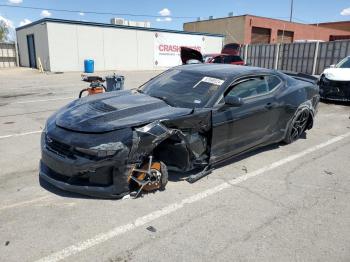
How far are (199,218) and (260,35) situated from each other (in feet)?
138

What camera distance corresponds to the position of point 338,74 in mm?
9688

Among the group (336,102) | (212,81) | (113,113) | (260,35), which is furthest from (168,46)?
(113,113)

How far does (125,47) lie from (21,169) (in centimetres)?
2446

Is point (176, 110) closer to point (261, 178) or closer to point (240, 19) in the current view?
point (261, 178)

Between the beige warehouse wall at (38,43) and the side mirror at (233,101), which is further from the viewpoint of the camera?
the beige warehouse wall at (38,43)

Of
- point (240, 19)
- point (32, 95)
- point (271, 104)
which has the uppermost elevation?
point (240, 19)

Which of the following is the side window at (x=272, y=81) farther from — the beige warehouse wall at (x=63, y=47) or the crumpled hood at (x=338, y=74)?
the beige warehouse wall at (x=63, y=47)

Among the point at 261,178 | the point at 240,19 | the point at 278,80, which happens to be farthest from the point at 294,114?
the point at 240,19

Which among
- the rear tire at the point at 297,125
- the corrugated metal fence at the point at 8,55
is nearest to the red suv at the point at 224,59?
the rear tire at the point at 297,125

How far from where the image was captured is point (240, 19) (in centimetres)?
3912

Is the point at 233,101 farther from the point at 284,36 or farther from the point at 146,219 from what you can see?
the point at 284,36

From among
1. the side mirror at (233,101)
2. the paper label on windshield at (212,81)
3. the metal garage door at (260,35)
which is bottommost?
the side mirror at (233,101)

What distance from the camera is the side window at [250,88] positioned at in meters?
4.65

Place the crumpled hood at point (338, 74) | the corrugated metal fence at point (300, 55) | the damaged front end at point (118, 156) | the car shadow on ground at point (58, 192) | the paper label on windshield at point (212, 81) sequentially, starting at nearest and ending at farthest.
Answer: the damaged front end at point (118, 156)
the car shadow on ground at point (58, 192)
the paper label on windshield at point (212, 81)
the crumpled hood at point (338, 74)
the corrugated metal fence at point (300, 55)
